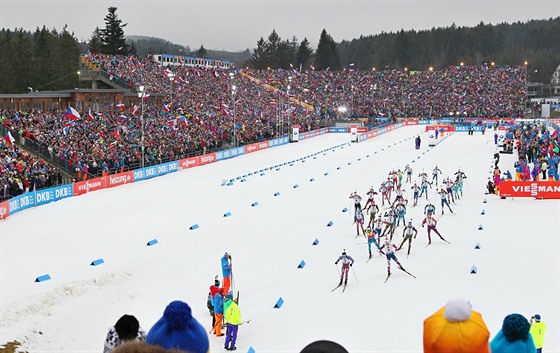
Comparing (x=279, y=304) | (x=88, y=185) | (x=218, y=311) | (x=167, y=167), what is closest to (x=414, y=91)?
(x=167, y=167)

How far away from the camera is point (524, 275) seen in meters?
18.7

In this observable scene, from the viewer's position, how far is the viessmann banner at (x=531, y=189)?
32.7 meters

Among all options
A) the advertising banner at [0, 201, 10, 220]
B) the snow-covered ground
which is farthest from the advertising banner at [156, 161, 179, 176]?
the advertising banner at [0, 201, 10, 220]

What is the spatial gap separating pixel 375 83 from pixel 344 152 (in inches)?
2198

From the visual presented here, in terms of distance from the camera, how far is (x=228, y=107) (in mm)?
69438

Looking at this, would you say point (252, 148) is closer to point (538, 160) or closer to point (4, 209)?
point (538, 160)

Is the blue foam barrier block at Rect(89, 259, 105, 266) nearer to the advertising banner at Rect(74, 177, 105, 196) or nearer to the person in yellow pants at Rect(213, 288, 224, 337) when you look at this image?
the person in yellow pants at Rect(213, 288, 224, 337)

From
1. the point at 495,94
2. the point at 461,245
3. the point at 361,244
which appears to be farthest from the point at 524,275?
the point at 495,94

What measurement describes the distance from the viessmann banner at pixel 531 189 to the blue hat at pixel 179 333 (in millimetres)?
30723

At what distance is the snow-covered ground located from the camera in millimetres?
14727

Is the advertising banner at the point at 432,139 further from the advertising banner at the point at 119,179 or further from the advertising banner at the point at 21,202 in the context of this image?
the advertising banner at the point at 21,202

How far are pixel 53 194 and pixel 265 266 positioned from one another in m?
17.2

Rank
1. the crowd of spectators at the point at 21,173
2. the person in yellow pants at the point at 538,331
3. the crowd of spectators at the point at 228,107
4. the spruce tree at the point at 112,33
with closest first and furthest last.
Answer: the person in yellow pants at the point at 538,331 < the crowd of spectators at the point at 21,173 < the crowd of spectators at the point at 228,107 < the spruce tree at the point at 112,33

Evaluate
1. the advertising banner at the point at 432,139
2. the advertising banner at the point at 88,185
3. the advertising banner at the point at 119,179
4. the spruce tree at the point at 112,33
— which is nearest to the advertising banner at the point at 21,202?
the advertising banner at the point at 88,185
